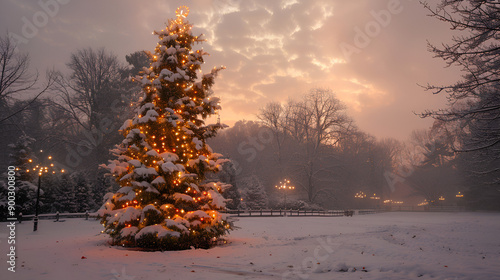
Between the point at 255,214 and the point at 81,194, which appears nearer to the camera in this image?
the point at 81,194

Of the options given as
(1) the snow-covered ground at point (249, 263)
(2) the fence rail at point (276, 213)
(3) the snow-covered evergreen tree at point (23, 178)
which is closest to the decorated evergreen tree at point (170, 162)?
(1) the snow-covered ground at point (249, 263)

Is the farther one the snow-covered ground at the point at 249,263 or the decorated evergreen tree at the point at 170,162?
the decorated evergreen tree at the point at 170,162

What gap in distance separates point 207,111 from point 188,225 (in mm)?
5071

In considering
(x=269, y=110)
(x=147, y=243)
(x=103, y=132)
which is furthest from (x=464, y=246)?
(x=269, y=110)

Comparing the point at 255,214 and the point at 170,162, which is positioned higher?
the point at 170,162

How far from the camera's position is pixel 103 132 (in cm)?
3797

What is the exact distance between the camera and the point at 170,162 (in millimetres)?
12125

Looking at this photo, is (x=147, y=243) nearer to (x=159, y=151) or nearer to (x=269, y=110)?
(x=159, y=151)

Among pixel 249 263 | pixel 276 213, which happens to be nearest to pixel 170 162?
pixel 249 263

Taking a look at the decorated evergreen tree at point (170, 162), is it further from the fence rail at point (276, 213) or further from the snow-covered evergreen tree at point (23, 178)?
the fence rail at point (276, 213)

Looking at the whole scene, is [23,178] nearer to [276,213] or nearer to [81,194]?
[81,194]

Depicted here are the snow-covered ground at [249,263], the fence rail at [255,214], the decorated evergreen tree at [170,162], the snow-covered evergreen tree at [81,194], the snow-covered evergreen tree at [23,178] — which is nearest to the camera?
the snow-covered ground at [249,263]

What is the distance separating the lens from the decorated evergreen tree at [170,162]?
11938 millimetres

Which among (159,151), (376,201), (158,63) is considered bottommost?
(376,201)
